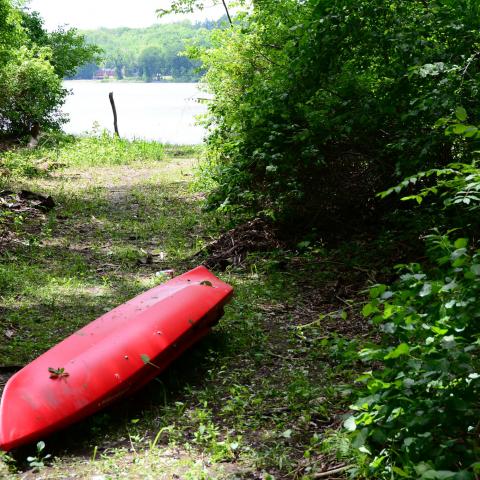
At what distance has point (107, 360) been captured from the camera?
162 inches

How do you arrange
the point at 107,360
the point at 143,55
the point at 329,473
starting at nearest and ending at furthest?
the point at 329,473
the point at 107,360
the point at 143,55

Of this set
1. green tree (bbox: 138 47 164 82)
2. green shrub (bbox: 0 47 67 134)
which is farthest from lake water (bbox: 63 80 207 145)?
green tree (bbox: 138 47 164 82)

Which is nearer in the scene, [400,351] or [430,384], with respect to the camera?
[400,351]

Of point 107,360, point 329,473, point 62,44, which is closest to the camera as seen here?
point 329,473

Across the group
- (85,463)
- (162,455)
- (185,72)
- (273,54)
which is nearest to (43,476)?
(85,463)

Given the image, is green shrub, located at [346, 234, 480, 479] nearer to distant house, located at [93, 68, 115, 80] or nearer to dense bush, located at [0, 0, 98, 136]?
dense bush, located at [0, 0, 98, 136]

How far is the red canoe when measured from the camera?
3.67 metres

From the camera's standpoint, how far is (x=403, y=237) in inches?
245

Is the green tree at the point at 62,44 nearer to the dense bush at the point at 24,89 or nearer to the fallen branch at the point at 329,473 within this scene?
the dense bush at the point at 24,89

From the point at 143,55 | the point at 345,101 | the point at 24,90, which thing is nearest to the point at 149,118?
the point at 24,90

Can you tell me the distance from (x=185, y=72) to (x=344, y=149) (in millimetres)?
47344

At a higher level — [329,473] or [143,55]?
[143,55]

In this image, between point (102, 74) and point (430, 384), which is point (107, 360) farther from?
point (102, 74)

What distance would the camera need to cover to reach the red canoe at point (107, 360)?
3674 millimetres
